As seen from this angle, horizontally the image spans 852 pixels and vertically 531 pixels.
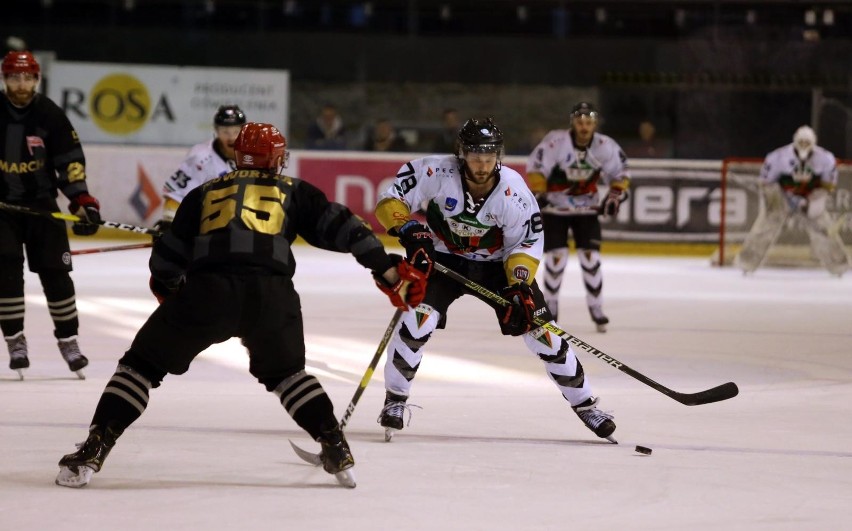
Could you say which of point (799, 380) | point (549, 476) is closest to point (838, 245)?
point (799, 380)

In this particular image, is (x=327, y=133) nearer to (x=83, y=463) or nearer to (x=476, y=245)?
(x=476, y=245)

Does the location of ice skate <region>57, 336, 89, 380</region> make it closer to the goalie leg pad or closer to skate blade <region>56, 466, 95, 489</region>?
skate blade <region>56, 466, 95, 489</region>

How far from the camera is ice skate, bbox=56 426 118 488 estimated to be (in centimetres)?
357

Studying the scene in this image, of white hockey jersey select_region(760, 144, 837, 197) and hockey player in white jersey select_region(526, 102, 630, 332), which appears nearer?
hockey player in white jersey select_region(526, 102, 630, 332)

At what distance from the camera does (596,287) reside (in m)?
7.48

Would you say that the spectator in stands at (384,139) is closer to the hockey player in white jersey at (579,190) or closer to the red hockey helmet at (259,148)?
the hockey player in white jersey at (579,190)

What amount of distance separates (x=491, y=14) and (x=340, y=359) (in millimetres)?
7929

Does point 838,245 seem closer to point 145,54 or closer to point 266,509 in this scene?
point 145,54

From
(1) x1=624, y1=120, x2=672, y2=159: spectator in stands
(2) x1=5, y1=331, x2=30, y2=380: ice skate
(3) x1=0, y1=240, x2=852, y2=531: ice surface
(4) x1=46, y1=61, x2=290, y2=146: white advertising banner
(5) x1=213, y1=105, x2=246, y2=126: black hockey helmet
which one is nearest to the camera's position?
(3) x1=0, y1=240, x2=852, y2=531: ice surface

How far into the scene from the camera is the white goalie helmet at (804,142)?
10656mm

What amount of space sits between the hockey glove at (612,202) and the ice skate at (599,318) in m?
0.50

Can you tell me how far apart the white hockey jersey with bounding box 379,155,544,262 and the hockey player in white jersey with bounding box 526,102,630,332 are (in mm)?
2853

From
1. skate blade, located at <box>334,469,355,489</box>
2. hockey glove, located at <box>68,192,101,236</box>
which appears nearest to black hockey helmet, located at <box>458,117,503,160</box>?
skate blade, located at <box>334,469,355,489</box>

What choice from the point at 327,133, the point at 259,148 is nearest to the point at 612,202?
the point at 259,148
